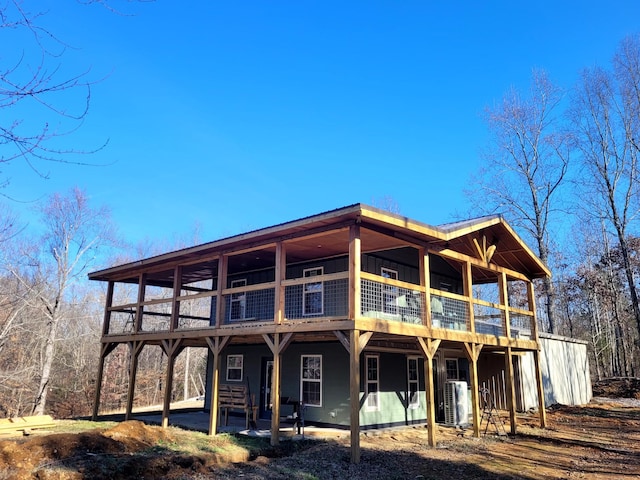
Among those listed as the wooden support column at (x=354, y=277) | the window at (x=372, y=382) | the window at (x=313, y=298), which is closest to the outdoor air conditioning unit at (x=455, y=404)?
the window at (x=372, y=382)

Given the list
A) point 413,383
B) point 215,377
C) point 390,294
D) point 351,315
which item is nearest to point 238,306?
point 215,377

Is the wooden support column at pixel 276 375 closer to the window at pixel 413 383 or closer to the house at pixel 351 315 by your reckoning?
the house at pixel 351 315

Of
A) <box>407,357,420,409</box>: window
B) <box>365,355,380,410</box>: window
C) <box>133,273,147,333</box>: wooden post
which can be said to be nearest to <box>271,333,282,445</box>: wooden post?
<box>365,355,380,410</box>: window

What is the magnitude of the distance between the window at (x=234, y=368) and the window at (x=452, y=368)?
756 centimetres

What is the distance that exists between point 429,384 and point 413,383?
4608 mm

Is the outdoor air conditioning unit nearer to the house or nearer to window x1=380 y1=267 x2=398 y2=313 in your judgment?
the house

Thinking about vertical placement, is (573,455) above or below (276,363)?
below

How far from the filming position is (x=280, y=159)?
32.1m

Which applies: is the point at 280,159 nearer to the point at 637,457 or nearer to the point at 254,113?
the point at 254,113

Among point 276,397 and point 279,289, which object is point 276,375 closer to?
point 276,397

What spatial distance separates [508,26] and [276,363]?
12407mm

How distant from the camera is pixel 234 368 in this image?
1680 cm

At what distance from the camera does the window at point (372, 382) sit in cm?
1362

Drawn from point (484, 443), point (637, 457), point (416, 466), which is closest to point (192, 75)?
point (416, 466)
